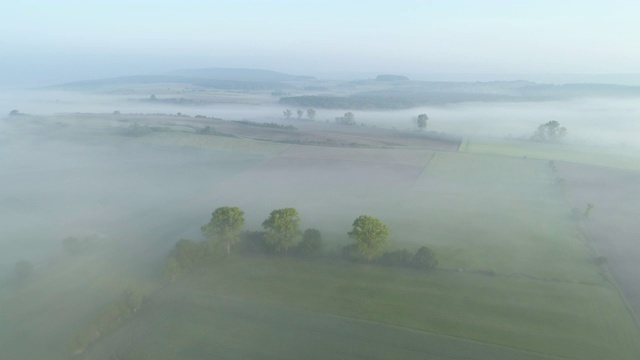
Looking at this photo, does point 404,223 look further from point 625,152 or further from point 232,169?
point 625,152

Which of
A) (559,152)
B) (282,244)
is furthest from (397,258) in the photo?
(559,152)

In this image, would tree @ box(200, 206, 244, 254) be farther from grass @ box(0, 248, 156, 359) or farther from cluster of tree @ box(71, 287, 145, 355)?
cluster of tree @ box(71, 287, 145, 355)

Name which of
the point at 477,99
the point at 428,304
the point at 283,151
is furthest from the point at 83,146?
the point at 477,99

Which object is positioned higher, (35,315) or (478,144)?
(478,144)

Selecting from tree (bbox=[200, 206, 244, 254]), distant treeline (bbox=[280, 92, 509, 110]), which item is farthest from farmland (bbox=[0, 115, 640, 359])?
distant treeline (bbox=[280, 92, 509, 110])

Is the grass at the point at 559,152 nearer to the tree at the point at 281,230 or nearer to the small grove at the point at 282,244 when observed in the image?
the small grove at the point at 282,244

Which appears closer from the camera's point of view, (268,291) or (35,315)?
(35,315)
